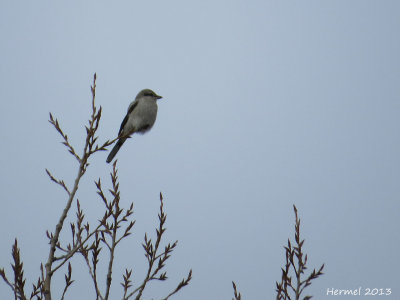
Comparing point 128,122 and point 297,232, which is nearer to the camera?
point 297,232

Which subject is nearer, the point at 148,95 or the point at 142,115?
the point at 142,115

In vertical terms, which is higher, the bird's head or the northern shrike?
the bird's head

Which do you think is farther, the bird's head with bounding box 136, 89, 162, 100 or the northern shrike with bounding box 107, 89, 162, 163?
the bird's head with bounding box 136, 89, 162, 100

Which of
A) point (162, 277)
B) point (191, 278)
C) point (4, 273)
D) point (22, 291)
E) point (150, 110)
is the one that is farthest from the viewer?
point (150, 110)

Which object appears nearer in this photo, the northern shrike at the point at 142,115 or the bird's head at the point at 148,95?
the northern shrike at the point at 142,115

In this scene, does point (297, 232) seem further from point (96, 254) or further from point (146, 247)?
point (96, 254)

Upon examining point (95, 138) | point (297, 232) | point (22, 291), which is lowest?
point (22, 291)

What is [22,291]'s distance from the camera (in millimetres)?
2574

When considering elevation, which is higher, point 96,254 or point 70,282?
point 96,254

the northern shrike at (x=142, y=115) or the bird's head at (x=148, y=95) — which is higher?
the bird's head at (x=148, y=95)

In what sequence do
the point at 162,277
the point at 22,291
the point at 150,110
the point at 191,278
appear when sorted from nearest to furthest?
1. the point at 22,291
2. the point at 191,278
3. the point at 162,277
4. the point at 150,110

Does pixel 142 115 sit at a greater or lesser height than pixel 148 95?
lesser

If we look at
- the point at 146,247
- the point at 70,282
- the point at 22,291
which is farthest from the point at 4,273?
the point at 146,247

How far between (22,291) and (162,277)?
107 centimetres
